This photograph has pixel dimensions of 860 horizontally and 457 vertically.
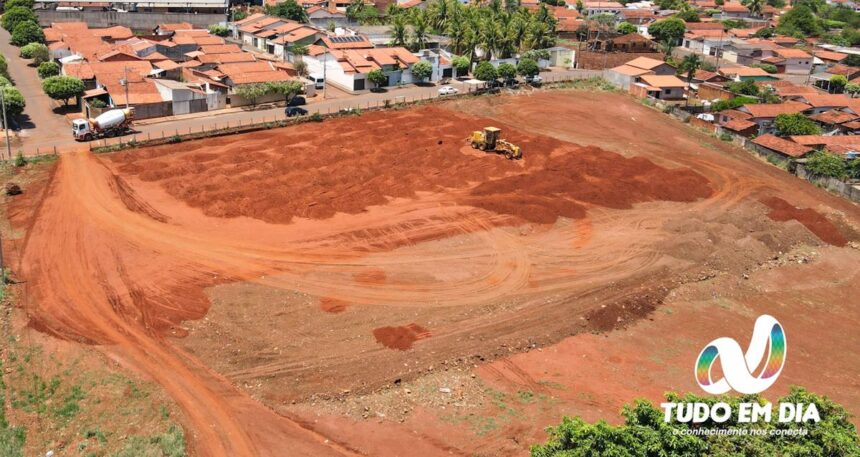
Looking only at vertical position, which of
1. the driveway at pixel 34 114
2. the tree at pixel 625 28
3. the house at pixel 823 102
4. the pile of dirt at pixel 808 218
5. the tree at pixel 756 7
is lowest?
the pile of dirt at pixel 808 218

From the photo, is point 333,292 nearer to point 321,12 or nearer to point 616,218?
point 616,218

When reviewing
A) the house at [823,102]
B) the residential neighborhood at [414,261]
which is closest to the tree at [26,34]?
the residential neighborhood at [414,261]

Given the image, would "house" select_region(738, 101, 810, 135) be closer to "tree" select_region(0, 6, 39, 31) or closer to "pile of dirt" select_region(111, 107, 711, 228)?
"pile of dirt" select_region(111, 107, 711, 228)

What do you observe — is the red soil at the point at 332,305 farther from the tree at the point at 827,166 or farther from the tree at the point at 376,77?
the tree at the point at 376,77

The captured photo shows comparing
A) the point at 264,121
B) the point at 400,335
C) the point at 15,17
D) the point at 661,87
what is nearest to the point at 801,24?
the point at 661,87

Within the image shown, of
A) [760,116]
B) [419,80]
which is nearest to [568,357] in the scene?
[760,116]

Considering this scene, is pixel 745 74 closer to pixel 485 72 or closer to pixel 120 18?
pixel 485 72

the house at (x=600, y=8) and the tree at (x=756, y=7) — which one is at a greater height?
the tree at (x=756, y=7)
